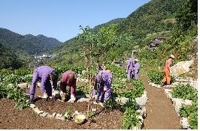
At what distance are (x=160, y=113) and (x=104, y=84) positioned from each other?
2243 mm

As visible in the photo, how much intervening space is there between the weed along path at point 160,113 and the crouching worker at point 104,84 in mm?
1484

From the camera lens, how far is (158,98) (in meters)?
14.5

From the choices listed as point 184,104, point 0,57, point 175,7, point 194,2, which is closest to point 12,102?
point 184,104

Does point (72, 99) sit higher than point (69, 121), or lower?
higher

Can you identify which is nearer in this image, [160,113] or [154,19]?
[160,113]

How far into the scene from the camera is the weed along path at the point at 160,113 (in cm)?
1069

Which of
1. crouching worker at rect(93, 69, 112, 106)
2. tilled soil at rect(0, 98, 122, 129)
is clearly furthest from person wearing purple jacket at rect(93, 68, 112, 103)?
tilled soil at rect(0, 98, 122, 129)

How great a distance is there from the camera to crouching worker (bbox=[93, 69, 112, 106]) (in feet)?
37.4

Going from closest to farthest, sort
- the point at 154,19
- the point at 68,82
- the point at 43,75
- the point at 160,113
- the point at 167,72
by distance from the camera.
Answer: the point at 43,75 → the point at 68,82 → the point at 160,113 → the point at 167,72 → the point at 154,19

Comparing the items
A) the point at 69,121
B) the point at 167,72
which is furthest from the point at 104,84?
the point at 167,72

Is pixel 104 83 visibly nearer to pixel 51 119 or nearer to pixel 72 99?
pixel 72 99

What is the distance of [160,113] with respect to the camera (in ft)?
39.9

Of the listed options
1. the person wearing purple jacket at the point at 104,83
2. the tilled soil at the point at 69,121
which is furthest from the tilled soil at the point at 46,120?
the person wearing purple jacket at the point at 104,83

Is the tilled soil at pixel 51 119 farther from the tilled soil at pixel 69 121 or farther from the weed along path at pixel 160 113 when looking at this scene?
the weed along path at pixel 160 113
